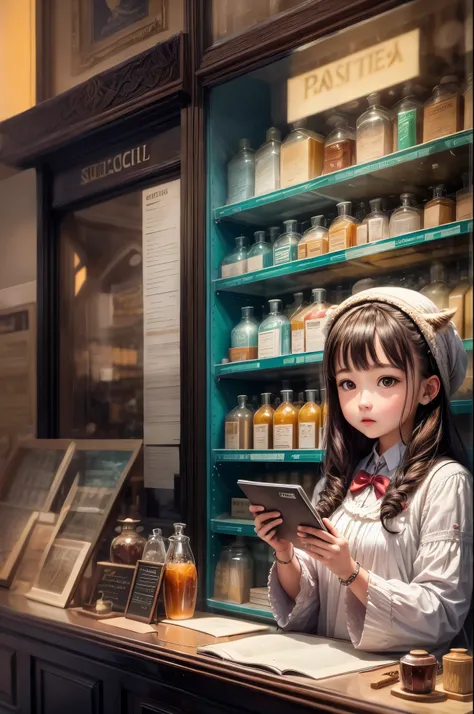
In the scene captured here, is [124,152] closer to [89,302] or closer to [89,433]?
[89,302]

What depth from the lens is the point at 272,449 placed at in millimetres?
2672

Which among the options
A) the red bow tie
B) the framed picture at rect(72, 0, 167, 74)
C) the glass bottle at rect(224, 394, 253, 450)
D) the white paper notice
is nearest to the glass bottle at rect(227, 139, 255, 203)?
the white paper notice

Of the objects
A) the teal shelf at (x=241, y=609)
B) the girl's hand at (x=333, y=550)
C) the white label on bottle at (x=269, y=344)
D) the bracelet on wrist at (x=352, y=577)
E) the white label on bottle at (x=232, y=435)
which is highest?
the white label on bottle at (x=269, y=344)

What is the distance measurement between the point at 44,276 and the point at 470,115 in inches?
86.3

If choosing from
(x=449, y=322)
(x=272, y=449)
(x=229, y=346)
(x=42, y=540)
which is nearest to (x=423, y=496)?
(x=449, y=322)

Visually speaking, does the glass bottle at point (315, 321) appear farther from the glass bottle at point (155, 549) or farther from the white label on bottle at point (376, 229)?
the glass bottle at point (155, 549)

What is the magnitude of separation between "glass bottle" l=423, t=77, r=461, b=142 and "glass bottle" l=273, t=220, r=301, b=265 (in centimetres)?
56

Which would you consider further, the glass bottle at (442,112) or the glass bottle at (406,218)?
the glass bottle at (406,218)

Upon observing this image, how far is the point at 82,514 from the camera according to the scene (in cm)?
303

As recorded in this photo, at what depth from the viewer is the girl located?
1.94 meters

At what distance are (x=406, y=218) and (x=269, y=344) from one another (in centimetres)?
62

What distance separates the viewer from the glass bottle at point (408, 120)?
2.36m

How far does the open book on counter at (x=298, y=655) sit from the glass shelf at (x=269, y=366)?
797 millimetres

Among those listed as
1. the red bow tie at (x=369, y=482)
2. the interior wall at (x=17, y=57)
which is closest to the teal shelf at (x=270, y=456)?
the red bow tie at (x=369, y=482)
